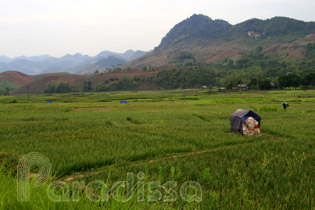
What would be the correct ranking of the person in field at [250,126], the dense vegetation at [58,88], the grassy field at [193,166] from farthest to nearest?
the dense vegetation at [58,88] → the person in field at [250,126] → the grassy field at [193,166]

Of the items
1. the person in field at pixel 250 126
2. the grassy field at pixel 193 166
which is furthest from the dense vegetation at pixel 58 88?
the person in field at pixel 250 126

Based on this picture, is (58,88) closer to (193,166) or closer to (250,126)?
(250,126)

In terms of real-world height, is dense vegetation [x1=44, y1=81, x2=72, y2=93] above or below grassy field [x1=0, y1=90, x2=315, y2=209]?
above

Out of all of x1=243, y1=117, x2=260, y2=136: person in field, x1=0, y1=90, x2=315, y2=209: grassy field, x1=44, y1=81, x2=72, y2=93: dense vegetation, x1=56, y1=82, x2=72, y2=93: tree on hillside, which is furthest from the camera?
x1=56, y1=82, x2=72, y2=93: tree on hillside

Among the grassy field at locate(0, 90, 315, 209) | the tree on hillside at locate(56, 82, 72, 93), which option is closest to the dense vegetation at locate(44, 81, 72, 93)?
the tree on hillside at locate(56, 82, 72, 93)

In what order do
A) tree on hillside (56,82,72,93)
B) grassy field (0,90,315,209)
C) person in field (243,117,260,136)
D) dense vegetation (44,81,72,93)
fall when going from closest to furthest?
grassy field (0,90,315,209), person in field (243,117,260,136), dense vegetation (44,81,72,93), tree on hillside (56,82,72,93)

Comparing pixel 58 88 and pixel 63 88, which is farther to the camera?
pixel 63 88

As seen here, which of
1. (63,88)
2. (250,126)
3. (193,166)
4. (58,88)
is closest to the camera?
(193,166)

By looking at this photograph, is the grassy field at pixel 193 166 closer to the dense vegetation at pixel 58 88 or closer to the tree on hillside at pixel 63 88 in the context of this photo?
the tree on hillside at pixel 63 88

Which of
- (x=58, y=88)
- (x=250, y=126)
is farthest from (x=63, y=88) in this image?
(x=250, y=126)

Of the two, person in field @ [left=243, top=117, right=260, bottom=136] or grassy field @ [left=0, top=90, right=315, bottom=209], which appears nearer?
grassy field @ [left=0, top=90, right=315, bottom=209]

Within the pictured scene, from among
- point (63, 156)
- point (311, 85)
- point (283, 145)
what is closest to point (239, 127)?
point (283, 145)

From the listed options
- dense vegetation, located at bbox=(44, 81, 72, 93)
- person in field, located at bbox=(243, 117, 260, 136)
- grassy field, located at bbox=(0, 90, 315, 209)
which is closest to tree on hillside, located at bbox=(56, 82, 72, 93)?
dense vegetation, located at bbox=(44, 81, 72, 93)

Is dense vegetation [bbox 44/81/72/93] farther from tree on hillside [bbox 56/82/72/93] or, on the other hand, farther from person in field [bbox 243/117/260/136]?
person in field [bbox 243/117/260/136]
